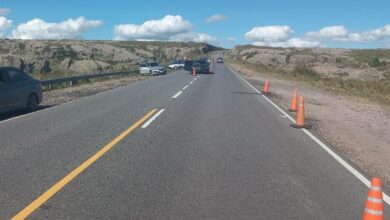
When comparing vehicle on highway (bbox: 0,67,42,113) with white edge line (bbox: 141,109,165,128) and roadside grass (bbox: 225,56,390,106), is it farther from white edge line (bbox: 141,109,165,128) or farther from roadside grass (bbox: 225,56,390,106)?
roadside grass (bbox: 225,56,390,106)

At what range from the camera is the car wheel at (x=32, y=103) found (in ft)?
56.8

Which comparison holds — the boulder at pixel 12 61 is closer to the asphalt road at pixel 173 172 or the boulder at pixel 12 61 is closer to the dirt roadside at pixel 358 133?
the dirt roadside at pixel 358 133

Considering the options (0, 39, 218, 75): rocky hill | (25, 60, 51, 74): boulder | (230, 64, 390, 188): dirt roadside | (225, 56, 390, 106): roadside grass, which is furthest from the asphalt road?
(0, 39, 218, 75): rocky hill

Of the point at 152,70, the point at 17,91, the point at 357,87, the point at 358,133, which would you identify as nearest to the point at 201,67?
the point at 152,70

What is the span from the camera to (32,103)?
17.5m

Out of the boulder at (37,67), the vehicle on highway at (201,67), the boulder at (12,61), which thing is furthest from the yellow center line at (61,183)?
the vehicle on highway at (201,67)

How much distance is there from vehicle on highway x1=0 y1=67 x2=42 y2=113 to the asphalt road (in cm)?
131

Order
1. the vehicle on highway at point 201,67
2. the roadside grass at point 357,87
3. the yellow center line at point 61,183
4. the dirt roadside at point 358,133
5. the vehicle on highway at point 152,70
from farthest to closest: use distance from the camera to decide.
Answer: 1. the vehicle on highway at point 201,67
2. the vehicle on highway at point 152,70
3. the roadside grass at point 357,87
4. the dirt roadside at point 358,133
5. the yellow center line at point 61,183

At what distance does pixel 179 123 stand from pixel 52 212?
8.35 metres

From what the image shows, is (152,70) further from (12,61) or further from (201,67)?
(12,61)

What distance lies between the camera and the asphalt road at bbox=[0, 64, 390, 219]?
6.25 m

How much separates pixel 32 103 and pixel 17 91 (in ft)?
4.09

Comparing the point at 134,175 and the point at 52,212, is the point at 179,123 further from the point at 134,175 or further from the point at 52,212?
the point at 52,212

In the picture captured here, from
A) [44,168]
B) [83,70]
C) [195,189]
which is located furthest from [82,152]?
[83,70]
